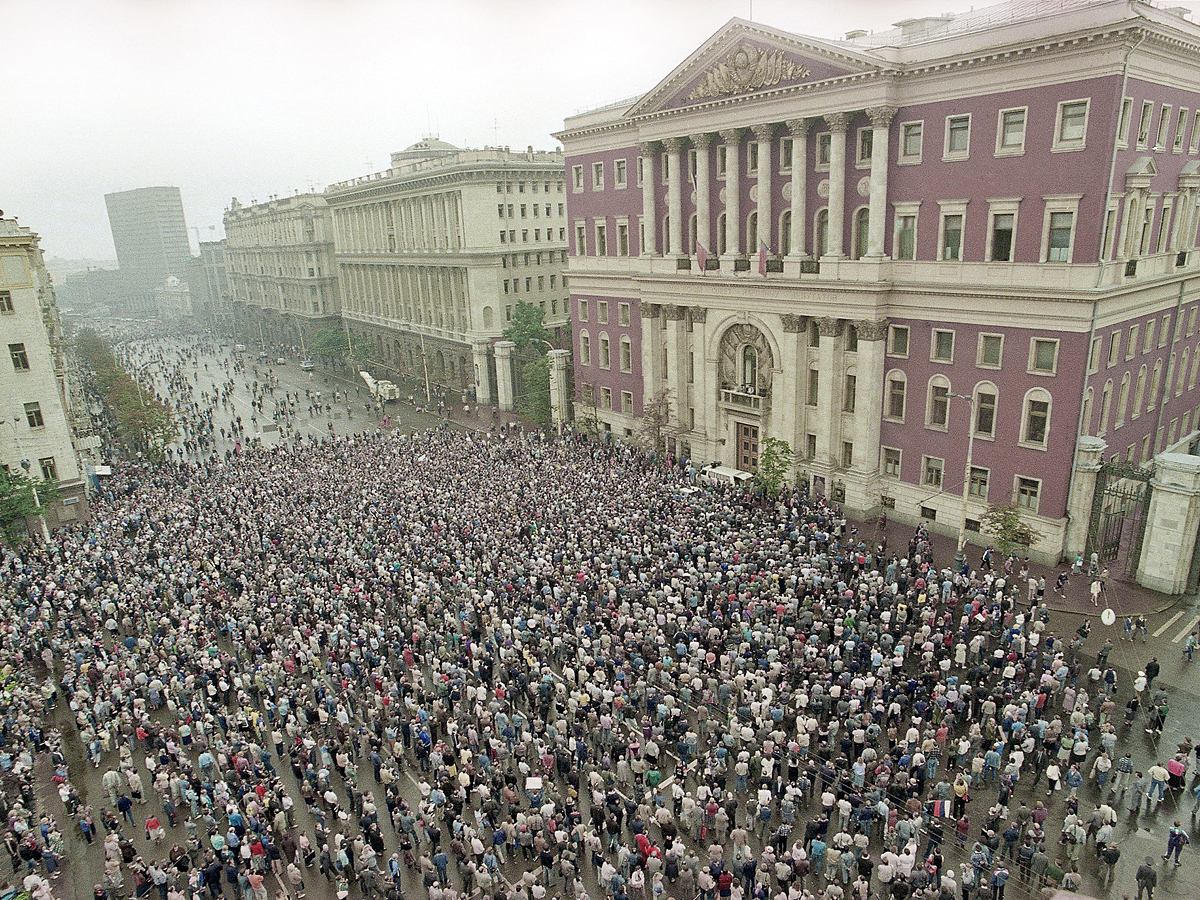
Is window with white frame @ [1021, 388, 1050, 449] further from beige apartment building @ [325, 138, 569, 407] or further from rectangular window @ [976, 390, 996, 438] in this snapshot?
beige apartment building @ [325, 138, 569, 407]

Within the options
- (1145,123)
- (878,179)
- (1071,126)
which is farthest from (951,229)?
(1145,123)

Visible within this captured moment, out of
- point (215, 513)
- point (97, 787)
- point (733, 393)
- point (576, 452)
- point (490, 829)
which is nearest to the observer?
point (490, 829)

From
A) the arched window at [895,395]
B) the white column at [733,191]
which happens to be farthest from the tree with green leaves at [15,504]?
the arched window at [895,395]

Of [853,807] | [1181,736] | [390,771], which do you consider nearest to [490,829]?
[390,771]

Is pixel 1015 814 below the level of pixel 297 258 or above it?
below

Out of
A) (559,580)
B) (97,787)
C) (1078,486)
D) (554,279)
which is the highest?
(554,279)

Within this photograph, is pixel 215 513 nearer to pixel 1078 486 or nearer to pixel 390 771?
pixel 390 771

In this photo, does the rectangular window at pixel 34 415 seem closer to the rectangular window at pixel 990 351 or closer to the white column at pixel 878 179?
the white column at pixel 878 179
